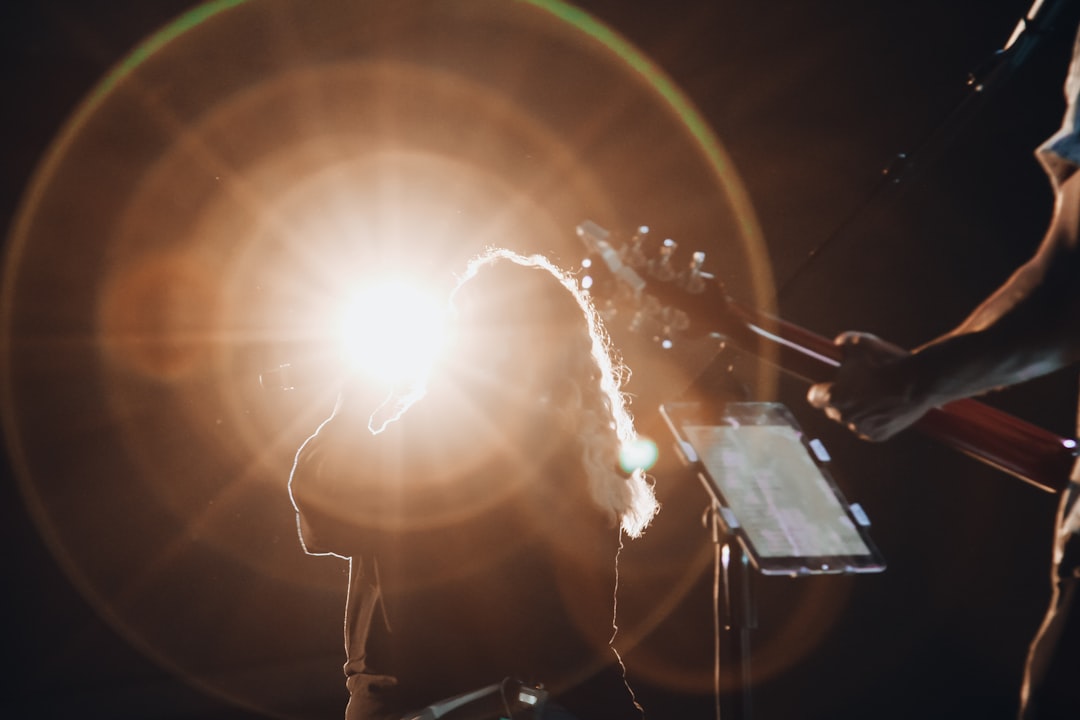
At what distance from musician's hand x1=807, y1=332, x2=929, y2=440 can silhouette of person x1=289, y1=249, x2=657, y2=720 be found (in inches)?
19.5

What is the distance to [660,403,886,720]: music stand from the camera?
1.29m

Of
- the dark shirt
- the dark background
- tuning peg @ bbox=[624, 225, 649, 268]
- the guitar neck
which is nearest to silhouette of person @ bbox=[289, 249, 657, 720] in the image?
the dark shirt

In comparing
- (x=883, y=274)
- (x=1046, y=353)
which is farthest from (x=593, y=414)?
(x=883, y=274)

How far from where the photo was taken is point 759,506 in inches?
52.4

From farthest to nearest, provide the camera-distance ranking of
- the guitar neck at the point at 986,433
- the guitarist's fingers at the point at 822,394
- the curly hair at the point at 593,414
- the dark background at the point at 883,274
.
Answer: the dark background at the point at 883,274 → the curly hair at the point at 593,414 → the guitar neck at the point at 986,433 → the guitarist's fingers at the point at 822,394

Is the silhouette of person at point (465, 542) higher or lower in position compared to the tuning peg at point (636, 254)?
lower

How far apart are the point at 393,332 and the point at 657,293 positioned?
0.96 metres

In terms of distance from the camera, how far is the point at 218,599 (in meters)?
2.91

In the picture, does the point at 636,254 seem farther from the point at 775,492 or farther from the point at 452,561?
the point at 452,561

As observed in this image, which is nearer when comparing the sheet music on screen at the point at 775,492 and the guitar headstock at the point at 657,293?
the sheet music on screen at the point at 775,492

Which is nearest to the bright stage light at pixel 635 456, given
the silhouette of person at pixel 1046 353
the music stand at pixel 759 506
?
the music stand at pixel 759 506

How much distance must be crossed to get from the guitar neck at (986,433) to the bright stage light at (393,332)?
0.75m

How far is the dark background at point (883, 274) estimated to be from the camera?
9.30ft

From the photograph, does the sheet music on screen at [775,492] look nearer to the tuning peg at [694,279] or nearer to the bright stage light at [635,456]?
the bright stage light at [635,456]
